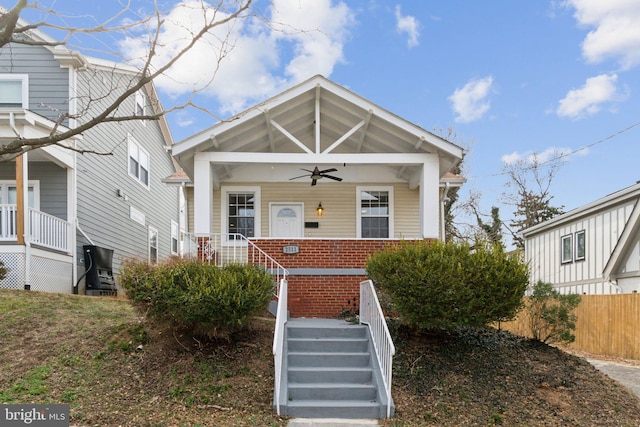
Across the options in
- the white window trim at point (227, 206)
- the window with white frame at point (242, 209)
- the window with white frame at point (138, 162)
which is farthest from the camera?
the window with white frame at point (138, 162)

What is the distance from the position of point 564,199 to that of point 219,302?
28996 mm

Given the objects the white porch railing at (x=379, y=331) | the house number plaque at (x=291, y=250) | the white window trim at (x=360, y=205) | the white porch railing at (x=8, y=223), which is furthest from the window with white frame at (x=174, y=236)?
the white porch railing at (x=379, y=331)

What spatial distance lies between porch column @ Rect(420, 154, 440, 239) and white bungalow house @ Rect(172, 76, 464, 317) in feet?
0.07

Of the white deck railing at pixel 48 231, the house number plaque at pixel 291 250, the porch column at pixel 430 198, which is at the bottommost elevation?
the house number plaque at pixel 291 250

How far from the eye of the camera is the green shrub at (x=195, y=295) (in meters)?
7.14

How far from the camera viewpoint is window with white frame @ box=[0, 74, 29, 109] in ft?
46.4

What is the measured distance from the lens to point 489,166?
1174 inches

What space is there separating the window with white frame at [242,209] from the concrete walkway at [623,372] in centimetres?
843

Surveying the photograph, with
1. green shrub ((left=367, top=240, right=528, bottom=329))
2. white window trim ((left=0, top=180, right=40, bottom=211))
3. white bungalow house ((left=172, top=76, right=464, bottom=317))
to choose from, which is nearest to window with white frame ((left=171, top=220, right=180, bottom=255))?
white bungalow house ((left=172, top=76, right=464, bottom=317))

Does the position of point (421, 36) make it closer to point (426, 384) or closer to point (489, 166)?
point (426, 384)

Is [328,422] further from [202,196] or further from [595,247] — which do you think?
[595,247]

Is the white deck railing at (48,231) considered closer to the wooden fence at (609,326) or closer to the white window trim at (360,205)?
the white window trim at (360,205)

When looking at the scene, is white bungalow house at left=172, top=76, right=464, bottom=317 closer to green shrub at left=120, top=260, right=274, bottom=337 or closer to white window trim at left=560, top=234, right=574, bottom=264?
green shrub at left=120, top=260, right=274, bottom=337

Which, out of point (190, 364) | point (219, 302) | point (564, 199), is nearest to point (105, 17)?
point (219, 302)
